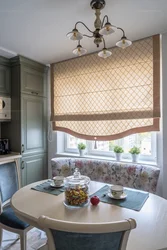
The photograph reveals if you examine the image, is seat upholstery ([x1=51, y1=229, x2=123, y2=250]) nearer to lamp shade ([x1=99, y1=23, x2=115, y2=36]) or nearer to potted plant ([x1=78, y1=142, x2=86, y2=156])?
lamp shade ([x1=99, y1=23, x2=115, y2=36])

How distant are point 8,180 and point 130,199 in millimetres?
1291

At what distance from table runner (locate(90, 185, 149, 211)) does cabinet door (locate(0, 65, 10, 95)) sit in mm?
2123

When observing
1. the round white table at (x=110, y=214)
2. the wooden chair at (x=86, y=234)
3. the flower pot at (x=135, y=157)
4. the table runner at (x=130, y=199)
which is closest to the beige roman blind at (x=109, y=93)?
the flower pot at (x=135, y=157)

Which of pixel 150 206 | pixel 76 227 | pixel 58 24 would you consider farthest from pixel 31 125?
pixel 76 227

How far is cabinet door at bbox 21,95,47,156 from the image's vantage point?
279 cm

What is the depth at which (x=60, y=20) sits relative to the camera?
1.82 m

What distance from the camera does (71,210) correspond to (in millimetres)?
1202

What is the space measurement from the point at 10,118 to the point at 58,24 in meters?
1.62

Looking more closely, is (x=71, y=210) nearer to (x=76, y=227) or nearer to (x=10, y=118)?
(x=76, y=227)

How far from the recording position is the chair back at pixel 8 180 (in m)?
1.81

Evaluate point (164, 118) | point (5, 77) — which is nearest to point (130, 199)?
point (164, 118)

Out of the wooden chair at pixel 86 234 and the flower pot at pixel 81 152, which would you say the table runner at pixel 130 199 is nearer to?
the wooden chair at pixel 86 234

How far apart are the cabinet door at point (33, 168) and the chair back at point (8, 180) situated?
0.78 m

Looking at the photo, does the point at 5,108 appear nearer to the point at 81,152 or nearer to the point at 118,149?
the point at 81,152
